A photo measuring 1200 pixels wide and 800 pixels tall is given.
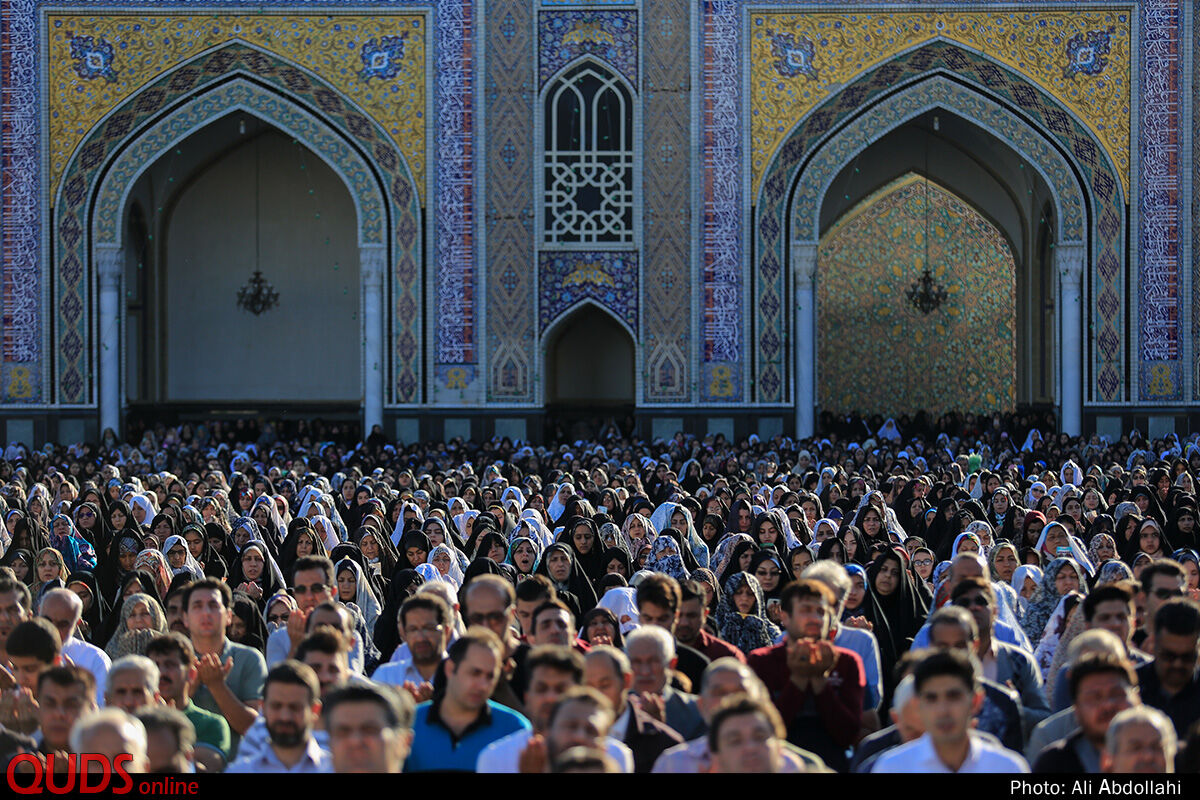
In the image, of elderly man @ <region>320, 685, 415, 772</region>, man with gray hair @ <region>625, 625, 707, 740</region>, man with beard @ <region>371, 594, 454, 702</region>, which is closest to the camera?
elderly man @ <region>320, 685, 415, 772</region>

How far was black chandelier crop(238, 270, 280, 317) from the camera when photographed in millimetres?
24734

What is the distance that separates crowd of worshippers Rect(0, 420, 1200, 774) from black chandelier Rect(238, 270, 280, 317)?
1361 centimetres

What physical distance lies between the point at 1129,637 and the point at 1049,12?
16.7m

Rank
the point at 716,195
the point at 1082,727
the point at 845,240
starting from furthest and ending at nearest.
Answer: the point at 845,240 < the point at 716,195 < the point at 1082,727

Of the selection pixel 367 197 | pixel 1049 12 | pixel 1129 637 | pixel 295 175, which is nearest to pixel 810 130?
pixel 1049 12

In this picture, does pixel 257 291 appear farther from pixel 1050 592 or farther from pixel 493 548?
pixel 1050 592

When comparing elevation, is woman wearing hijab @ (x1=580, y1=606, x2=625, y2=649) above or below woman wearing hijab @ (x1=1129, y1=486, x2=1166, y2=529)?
below

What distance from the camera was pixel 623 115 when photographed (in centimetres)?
2033

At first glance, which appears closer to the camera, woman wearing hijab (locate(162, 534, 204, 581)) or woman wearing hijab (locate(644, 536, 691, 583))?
woman wearing hijab (locate(644, 536, 691, 583))

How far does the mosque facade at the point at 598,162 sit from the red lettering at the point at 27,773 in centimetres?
1626

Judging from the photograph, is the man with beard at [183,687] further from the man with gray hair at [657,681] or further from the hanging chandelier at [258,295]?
the hanging chandelier at [258,295]

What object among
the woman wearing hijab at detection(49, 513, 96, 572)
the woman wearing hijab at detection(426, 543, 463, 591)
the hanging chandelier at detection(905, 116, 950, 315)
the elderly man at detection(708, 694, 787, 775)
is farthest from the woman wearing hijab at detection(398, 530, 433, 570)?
the hanging chandelier at detection(905, 116, 950, 315)

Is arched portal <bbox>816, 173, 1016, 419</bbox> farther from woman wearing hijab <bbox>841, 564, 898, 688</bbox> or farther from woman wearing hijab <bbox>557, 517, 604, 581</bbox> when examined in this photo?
woman wearing hijab <bbox>841, 564, 898, 688</bbox>

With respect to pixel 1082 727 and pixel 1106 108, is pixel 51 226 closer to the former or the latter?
pixel 1106 108
